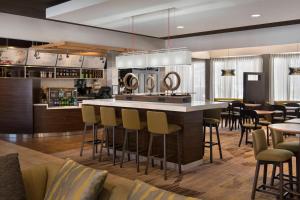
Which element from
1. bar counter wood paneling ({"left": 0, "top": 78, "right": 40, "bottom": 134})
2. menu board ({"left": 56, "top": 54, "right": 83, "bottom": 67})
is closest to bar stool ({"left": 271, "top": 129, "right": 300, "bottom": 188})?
bar counter wood paneling ({"left": 0, "top": 78, "right": 40, "bottom": 134})

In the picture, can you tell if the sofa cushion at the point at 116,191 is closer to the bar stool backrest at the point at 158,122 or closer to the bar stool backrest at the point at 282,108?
the bar stool backrest at the point at 158,122

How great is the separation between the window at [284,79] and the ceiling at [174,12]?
5.37 m

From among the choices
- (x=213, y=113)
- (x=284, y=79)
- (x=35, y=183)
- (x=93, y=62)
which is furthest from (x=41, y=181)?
(x=284, y=79)

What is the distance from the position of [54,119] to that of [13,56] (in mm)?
2133

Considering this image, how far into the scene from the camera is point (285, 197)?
393cm

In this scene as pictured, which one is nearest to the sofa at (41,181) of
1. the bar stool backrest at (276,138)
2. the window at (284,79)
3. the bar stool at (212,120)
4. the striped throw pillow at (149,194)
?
the striped throw pillow at (149,194)

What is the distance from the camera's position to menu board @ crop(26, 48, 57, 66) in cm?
883

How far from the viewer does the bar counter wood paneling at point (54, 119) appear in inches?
328

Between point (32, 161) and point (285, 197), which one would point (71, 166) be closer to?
point (32, 161)

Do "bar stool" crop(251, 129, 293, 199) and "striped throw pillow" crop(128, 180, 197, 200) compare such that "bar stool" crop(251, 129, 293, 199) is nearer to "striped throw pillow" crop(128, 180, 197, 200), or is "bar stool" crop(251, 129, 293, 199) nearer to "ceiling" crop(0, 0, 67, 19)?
"striped throw pillow" crop(128, 180, 197, 200)

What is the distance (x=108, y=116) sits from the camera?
570 centimetres

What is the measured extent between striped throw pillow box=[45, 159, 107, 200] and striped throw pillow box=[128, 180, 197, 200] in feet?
0.91

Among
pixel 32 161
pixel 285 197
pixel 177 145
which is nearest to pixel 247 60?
pixel 177 145

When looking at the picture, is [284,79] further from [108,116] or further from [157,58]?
[108,116]
